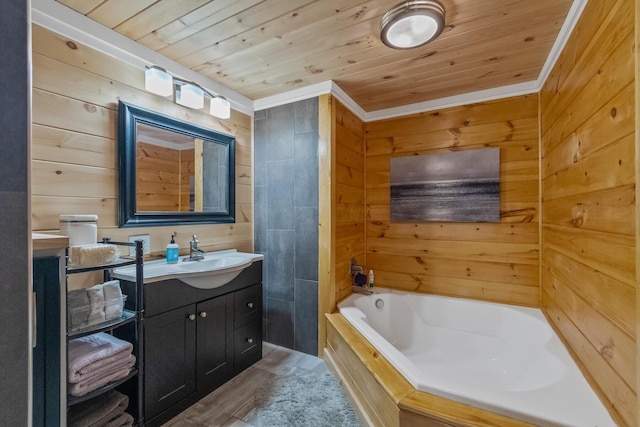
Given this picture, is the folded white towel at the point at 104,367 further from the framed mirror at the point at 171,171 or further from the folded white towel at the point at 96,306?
the framed mirror at the point at 171,171

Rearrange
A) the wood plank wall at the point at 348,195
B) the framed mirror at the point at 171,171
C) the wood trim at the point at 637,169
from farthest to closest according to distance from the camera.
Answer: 1. the wood plank wall at the point at 348,195
2. the framed mirror at the point at 171,171
3. the wood trim at the point at 637,169

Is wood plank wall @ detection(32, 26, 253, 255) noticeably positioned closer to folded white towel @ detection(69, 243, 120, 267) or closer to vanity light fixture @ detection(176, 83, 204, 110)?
vanity light fixture @ detection(176, 83, 204, 110)

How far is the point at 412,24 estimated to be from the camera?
4.91 ft

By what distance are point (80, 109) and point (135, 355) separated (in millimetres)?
1322

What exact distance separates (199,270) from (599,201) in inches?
78.7

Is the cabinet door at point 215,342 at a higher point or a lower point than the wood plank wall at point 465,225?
lower

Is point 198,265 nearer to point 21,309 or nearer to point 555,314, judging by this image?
point 21,309

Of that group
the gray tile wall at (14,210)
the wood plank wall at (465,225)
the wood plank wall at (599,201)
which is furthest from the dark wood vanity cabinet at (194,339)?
the wood plank wall at (599,201)

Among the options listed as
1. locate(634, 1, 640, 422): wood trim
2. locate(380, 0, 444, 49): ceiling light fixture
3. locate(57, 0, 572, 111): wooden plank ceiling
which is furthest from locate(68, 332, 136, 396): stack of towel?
locate(380, 0, 444, 49): ceiling light fixture

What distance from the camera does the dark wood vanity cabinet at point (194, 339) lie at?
1.53 metres

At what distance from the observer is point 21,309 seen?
55 cm

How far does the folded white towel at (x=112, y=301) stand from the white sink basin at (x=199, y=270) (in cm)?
11

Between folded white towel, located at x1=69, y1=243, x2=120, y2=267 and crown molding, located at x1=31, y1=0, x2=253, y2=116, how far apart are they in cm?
112

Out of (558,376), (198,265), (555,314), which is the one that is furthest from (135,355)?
(555,314)
